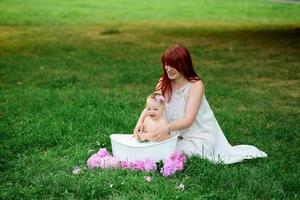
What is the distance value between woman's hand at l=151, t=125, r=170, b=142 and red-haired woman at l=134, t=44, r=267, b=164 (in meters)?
0.07

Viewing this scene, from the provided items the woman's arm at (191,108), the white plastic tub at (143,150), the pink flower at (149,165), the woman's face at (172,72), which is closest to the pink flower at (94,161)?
the white plastic tub at (143,150)

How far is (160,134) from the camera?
179 inches

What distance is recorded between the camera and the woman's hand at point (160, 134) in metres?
4.53

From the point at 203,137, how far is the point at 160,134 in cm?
55

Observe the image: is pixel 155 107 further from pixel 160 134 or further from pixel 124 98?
pixel 124 98

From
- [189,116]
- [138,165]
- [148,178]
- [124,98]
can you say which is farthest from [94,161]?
[124,98]

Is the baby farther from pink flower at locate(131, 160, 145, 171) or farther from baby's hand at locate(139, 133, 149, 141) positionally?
pink flower at locate(131, 160, 145, 171)

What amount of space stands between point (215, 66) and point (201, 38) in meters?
4.05

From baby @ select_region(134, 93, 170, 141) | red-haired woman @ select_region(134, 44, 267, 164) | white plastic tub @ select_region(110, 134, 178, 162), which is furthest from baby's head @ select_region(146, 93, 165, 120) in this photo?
white plastic tub @ select_region(110, 134, 178, 162)

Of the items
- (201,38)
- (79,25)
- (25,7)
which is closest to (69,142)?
(201,38)

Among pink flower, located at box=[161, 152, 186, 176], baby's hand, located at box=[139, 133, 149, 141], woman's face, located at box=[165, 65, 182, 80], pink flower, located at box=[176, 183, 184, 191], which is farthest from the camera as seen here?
woman's face, located at box=[165, 65, 182, 80]

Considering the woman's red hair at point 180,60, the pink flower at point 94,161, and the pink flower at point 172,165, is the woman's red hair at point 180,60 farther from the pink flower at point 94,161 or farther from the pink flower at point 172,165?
the pink flower at point 94,161

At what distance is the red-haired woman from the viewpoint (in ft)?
15.7

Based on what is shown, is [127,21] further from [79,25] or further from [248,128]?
[248,128]
